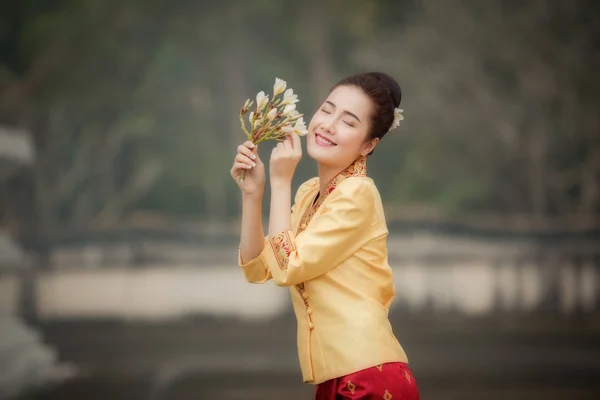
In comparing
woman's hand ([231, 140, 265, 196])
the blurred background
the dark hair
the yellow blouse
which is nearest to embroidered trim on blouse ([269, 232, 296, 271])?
the yellow blouse

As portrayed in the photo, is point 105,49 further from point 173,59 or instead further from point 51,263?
point 51,263

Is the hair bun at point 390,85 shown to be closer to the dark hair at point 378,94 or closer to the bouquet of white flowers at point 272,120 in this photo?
the dark hair at point 378,94

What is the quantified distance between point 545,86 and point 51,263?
3.94m

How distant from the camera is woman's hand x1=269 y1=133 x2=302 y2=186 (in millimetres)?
1984

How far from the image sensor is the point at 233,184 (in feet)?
20.5

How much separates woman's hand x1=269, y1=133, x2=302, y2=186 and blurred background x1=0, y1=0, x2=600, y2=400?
4.04m

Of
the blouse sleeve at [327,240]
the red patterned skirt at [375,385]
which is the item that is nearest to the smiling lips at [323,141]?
the blouse sleeve at [327,240]

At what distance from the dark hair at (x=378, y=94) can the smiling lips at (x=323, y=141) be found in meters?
0.11

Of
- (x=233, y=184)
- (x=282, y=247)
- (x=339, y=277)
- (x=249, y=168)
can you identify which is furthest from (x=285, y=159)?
(x=233, y=184)

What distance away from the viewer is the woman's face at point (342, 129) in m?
2.04

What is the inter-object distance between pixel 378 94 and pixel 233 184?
14.0 feet

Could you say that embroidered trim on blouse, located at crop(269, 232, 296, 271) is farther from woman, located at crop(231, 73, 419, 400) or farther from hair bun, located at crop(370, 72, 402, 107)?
hair bun, located at crop(370, 72, 402, 107)

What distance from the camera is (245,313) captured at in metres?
6.09

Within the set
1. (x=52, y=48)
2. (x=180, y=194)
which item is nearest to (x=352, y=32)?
(x=180, y=194)
